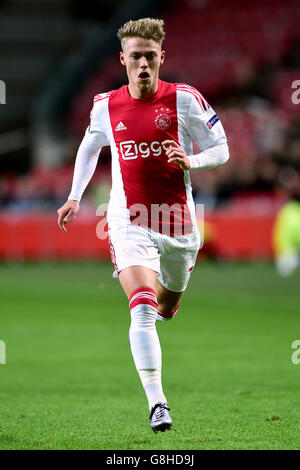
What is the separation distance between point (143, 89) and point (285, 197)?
1479 centimetres

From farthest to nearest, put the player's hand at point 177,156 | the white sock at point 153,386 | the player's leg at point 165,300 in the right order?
1. the player's leg at point 165,300
2. the player's hand at point 177,156
3. the white sock at point 153,386

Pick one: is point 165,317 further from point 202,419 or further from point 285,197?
point 285,197

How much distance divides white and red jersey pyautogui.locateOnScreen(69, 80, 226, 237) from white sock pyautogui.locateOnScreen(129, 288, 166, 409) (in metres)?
0.63

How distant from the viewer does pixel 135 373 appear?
8.26 metres

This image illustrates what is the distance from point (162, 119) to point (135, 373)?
10.6 ft

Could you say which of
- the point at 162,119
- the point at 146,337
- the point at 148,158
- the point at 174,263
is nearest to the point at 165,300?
the point at 174,263

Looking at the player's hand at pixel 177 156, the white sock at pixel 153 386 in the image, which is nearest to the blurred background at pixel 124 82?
the player's hand at pixel 177 156

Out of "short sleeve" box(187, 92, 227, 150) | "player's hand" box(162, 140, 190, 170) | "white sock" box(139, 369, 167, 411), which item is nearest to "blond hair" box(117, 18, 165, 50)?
"short sleeve" box(187, 92, 227, 150)

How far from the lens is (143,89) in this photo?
5.77m

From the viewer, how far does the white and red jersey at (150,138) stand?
19.0 feet

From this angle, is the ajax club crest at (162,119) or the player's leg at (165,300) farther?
the player's leg at (165,300)

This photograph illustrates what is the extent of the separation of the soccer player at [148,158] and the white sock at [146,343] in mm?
131

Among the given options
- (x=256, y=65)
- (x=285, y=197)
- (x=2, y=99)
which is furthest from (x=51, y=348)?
(x=2, y=99)

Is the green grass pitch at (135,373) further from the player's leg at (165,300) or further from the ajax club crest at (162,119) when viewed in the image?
the ajax club crest at (162,119)
